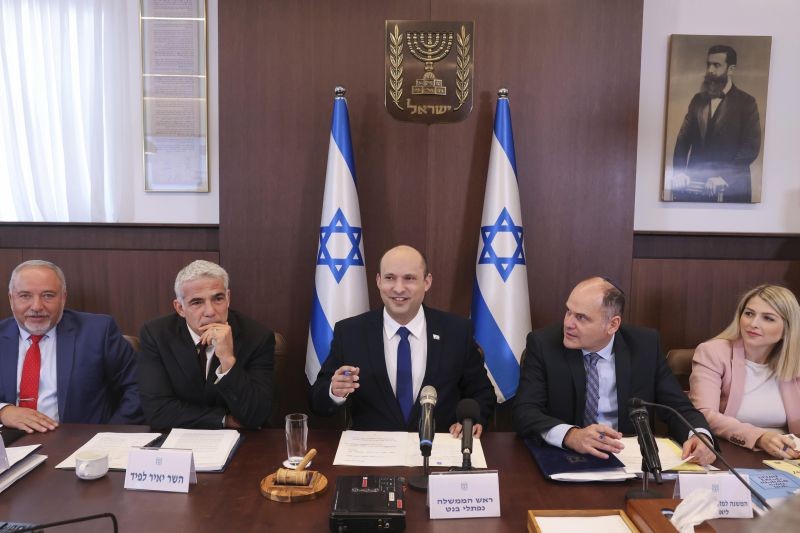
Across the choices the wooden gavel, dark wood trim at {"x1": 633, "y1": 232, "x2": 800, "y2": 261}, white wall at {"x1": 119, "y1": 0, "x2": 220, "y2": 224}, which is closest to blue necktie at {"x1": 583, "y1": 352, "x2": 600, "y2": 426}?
the wooden gavel

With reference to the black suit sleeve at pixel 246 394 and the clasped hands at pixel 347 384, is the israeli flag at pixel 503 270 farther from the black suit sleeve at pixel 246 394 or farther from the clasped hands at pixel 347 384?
the black suit sleeve at pixel 246 394

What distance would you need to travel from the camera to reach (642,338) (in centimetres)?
245

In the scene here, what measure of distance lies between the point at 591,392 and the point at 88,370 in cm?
213

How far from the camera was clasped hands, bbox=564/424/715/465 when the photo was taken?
6.10 feet

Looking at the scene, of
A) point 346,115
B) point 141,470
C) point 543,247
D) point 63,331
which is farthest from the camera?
point 543,247

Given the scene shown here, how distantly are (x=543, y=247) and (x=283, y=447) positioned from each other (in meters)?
2.03

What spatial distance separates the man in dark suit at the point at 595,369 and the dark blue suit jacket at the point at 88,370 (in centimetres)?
175

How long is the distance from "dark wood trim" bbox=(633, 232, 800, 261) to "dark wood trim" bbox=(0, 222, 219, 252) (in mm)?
2560

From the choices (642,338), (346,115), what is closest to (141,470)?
(642,338)

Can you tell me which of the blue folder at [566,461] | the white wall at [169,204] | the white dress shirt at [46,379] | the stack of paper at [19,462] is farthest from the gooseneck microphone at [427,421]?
the white wall at [169,204]

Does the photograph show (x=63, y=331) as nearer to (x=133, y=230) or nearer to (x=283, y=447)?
(x=133, y=230)

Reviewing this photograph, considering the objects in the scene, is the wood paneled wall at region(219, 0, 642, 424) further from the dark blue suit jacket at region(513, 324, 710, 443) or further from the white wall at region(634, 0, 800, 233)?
the dark blue suit jacket at region(513, 324, 710, 443)

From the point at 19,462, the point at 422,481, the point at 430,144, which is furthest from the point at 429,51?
the point at 19,462

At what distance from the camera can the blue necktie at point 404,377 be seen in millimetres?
2492
